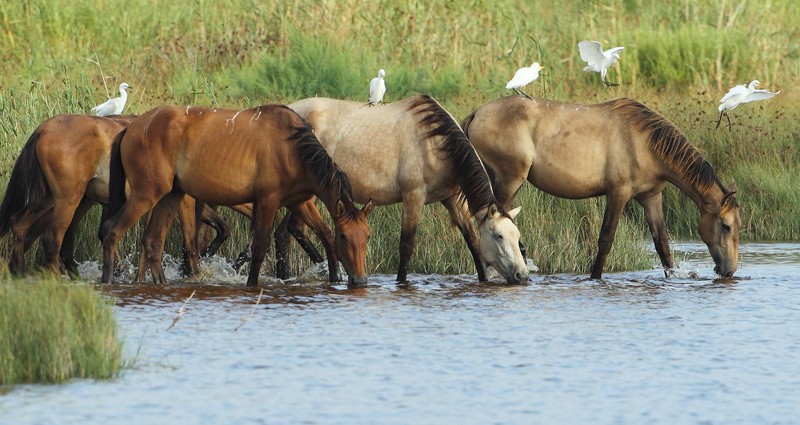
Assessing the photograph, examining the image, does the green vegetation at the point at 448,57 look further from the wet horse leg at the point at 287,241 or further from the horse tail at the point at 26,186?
the wet horse leg at the point at 287,241

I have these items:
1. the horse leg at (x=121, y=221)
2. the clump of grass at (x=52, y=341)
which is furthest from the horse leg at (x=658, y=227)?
the clump of grass at (x=52, y=341)

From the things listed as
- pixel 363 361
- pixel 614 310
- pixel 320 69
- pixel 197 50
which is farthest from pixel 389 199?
A: pixel 197 50

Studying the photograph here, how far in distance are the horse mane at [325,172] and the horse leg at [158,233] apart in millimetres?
1152

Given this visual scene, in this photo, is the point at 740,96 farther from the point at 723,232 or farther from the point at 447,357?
the point at 447,357

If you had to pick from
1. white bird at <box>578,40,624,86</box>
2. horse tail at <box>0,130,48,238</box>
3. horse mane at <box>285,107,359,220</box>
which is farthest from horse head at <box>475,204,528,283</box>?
horse tail at <box>0,130,48,238</box>

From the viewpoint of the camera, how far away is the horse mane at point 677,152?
9898 millimetres

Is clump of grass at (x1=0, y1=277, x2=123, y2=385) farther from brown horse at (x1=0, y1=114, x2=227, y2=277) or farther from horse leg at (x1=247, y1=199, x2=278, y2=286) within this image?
brown horse at (x1=0, y1=114, x2=227, y2=277)

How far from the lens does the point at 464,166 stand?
9.27m

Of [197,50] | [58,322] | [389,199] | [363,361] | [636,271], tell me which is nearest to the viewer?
[58,322]

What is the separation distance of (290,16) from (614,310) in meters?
11.7

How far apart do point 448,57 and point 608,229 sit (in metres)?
8.35

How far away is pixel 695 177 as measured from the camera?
32.7 feet

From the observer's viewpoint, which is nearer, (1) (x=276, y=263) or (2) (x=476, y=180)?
(2) (x=476, y=180)

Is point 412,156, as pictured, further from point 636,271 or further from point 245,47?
point 245,47
